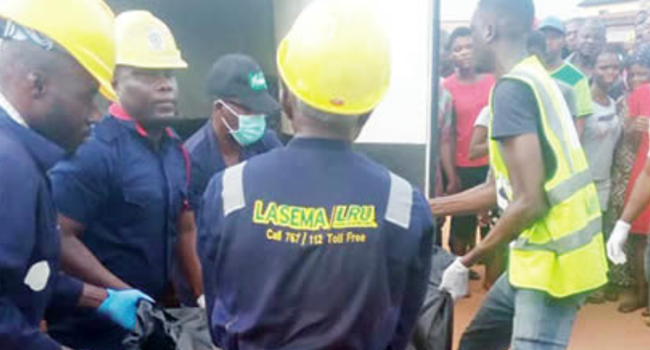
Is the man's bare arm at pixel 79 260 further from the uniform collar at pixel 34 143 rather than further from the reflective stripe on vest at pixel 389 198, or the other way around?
the reflective stripe on vest at pixel 389 198

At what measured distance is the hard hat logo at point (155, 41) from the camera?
2.54 metres

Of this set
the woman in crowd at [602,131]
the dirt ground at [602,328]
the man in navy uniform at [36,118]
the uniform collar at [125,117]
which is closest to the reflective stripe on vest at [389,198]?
the man in navy uniform at [36,118]

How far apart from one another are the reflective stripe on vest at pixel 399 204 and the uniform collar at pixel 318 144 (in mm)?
138

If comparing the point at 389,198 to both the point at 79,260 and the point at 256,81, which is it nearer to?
the point at 79,260

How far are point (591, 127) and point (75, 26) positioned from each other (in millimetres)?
4014

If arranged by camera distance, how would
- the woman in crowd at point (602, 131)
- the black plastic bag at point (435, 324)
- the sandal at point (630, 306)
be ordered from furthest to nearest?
1. the sandal at point (630, 306)
2. the woman in crowd at point (602, 131)
3. the black plastic bag at point (435, 324)

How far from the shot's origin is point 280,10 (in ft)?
17.4

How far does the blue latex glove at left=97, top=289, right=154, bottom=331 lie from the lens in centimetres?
211

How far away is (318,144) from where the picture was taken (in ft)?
5.15

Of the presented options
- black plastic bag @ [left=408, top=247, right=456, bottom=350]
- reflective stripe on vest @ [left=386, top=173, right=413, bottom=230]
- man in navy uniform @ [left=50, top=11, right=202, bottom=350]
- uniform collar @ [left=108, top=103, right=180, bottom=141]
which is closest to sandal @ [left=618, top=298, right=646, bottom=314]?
black plastic bag @ [left=408, top=247, right=456, bottom=350]

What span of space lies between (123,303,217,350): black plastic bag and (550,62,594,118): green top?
313cm

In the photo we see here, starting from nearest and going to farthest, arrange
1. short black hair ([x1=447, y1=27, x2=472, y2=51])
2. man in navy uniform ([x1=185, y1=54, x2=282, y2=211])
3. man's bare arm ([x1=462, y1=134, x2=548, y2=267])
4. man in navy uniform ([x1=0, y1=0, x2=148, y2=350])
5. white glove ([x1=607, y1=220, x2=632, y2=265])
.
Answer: man in navy uniform ([x1=0, y1=0, x2=148, y2=350]) < man's bare arm ([x1=462, y1=134, x2=548, y2=267]) < man in navy uniform ([x1=185, y1=54, x2=282, y2=211]) < white glove ([x1=607, y1=220, x2=632, y2=265]) < short black hair ([x1=447, y1=27, x2=472, y2=51])

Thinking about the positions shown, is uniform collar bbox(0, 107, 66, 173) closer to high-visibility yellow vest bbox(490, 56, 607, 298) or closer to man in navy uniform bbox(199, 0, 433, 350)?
man in navy uniform bbox(199, 0, 433, 350)

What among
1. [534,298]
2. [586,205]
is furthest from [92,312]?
[586,205]
